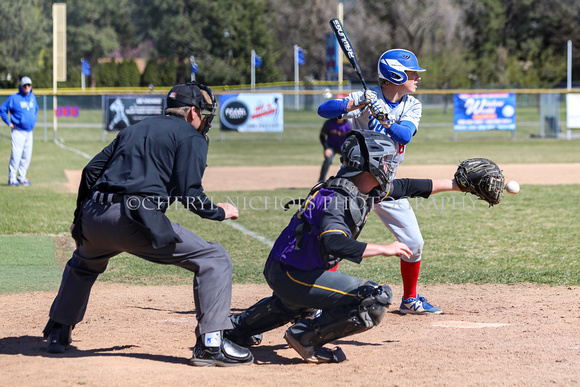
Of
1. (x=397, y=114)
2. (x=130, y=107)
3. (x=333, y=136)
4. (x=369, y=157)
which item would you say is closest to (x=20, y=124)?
(x=333, y=136)

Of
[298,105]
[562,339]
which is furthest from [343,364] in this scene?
[298,105]

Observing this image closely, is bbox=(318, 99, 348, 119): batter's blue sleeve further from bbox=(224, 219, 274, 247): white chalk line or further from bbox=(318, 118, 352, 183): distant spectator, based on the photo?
bbox=(318, 118, 352, 183): distant spectator

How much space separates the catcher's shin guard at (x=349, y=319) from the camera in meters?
4.25

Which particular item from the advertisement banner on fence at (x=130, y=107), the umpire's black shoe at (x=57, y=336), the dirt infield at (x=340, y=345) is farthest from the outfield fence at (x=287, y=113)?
the umpire's black shoe at (x=57, y=336)

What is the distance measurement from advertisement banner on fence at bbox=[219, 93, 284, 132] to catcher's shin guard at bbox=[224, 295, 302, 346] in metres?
22.0

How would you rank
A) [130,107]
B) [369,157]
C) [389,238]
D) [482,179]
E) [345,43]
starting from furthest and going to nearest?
[130,107] → [389,238] → [345,43] → [482,179] → [369,157]

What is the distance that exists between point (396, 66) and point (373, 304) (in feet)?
6.97

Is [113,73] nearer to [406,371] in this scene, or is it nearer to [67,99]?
[67,99]

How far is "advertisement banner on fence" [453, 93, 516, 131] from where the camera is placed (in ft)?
90.2

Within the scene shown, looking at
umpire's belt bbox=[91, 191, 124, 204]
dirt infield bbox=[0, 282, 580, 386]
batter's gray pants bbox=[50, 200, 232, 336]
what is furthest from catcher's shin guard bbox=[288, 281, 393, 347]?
umpire's belt bbox=[91, 191, 124, 204]

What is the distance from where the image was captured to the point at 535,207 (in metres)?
12.0

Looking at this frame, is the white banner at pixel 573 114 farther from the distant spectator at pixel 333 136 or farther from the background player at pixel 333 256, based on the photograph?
the background player at pixel 333 256

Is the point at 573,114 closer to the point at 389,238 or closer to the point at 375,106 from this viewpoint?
the point at 389,238

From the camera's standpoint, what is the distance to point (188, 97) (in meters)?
4.43
